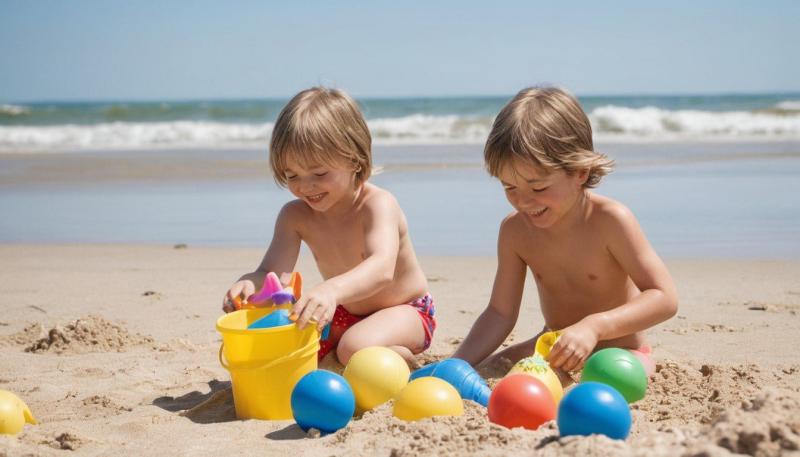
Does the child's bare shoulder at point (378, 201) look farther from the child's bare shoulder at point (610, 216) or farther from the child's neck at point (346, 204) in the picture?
the child's bare shoulder at point (610, 216)

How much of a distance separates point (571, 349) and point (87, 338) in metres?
2.59

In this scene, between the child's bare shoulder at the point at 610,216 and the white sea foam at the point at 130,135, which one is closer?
the child's bare shoulder at the point at 610,216

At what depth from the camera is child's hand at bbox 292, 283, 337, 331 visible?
3072mm

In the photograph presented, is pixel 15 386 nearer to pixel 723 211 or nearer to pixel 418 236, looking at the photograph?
pixel 418 236

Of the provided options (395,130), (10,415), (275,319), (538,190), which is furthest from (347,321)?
(395,130)

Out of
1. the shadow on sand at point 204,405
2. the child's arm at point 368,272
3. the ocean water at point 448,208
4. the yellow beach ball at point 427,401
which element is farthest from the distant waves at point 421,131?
the yellow beach ball at point 427,401

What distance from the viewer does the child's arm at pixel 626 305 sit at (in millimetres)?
3275

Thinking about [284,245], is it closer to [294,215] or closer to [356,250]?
[294,215]

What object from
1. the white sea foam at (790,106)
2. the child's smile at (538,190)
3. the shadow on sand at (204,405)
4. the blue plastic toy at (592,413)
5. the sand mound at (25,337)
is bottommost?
the sand mound at (25,337)

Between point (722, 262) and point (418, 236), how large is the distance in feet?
8.08

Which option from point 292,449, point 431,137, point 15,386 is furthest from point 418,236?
point 431,137

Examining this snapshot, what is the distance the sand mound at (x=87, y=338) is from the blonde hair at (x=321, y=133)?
1311mm

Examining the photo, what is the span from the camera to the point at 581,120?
12.0 feet

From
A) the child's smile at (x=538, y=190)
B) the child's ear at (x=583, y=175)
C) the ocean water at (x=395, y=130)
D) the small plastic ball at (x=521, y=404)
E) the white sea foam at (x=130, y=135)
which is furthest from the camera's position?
the white sea foam at (x=130, y=135)
